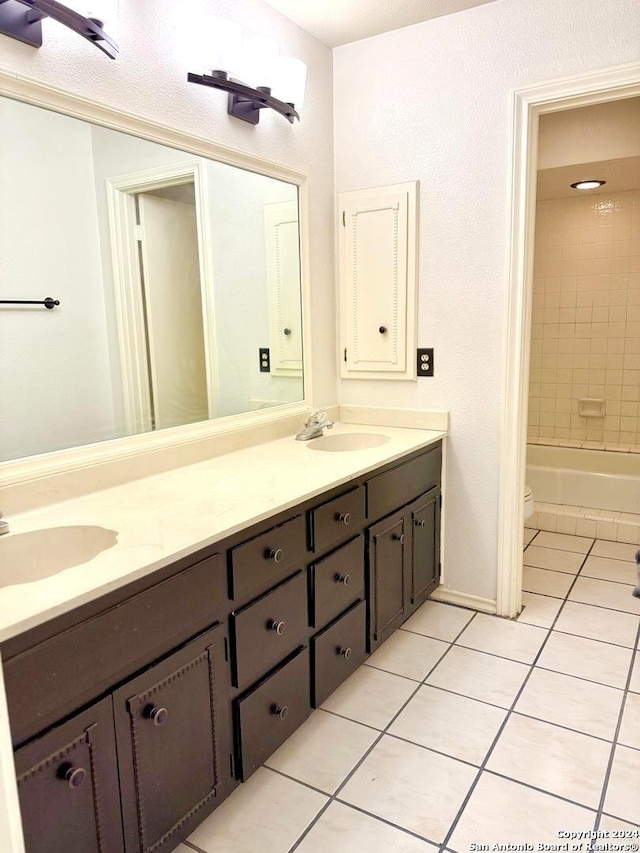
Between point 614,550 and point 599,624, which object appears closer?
point 599,624

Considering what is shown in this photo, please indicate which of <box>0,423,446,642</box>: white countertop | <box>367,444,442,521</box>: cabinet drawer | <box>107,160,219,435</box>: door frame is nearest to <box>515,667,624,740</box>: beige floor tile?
Result: <box>367,444,442,521</box>: cabinet drawer

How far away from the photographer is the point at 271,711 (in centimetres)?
164

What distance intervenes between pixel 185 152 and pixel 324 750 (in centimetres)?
195

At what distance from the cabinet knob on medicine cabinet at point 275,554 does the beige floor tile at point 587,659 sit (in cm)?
121

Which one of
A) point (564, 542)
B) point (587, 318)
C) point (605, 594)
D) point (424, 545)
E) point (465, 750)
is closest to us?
point (465, 750)

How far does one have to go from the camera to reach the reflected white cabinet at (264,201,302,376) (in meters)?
2.46

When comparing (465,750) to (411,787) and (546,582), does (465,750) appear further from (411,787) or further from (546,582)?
(546,582)

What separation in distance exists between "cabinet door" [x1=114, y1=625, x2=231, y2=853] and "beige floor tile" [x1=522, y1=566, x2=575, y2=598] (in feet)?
6.03

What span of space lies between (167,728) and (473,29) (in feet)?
8.56

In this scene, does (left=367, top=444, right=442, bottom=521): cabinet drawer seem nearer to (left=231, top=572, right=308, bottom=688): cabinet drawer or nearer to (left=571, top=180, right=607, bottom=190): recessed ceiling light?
(left=231, top=572, right=308, bottom=688): cabinet drawer

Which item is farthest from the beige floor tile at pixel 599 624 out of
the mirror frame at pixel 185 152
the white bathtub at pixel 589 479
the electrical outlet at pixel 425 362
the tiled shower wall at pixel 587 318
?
the tiled shower wall at pixel 587 318

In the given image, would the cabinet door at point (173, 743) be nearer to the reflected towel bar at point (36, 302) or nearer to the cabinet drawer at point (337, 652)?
the cabinet drawer at point (337, 652)

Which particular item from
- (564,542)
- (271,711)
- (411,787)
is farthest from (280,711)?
(564,542)

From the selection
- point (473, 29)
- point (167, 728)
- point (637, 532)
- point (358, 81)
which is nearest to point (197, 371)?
point (167, 728)
